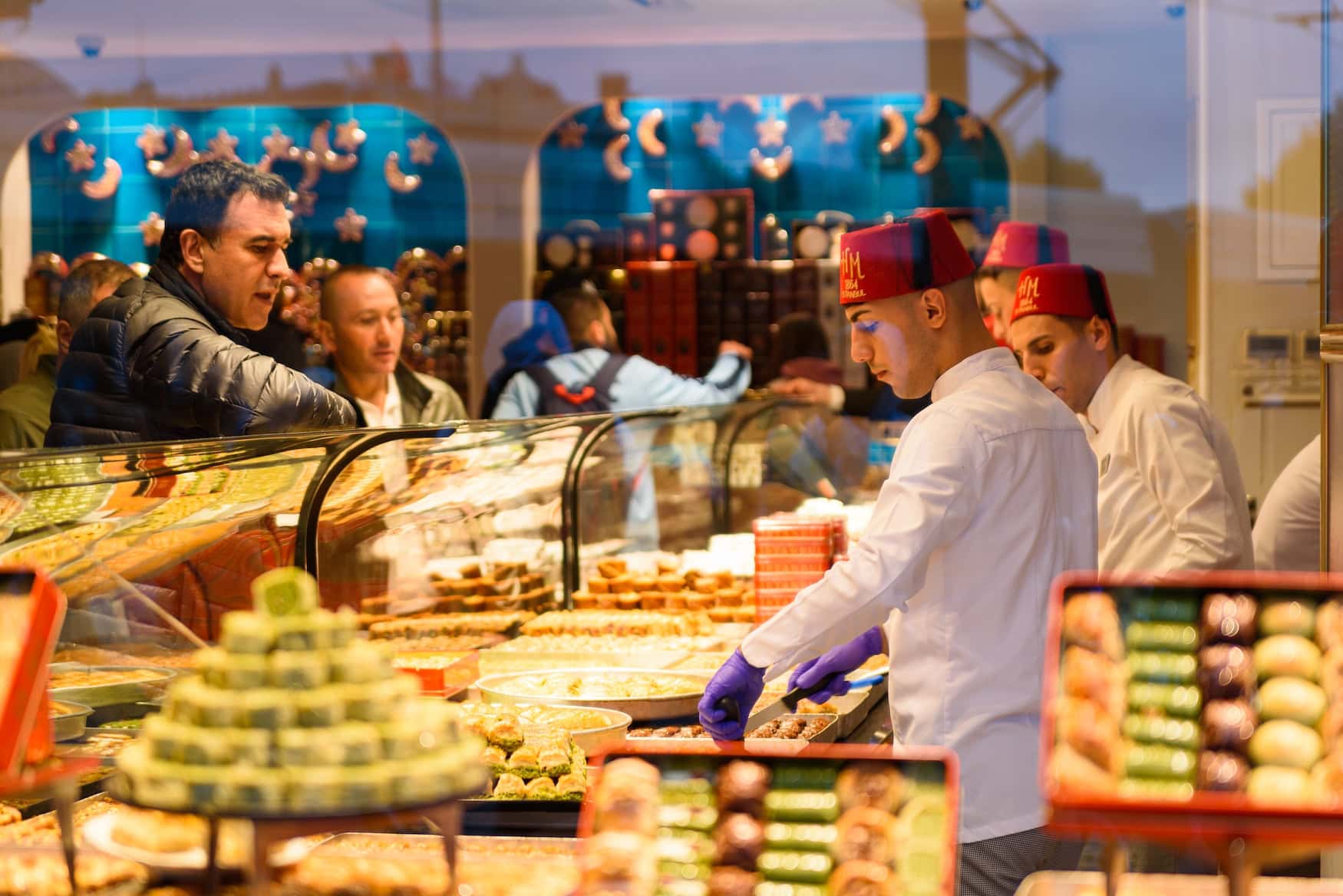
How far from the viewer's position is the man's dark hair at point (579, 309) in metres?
5.20

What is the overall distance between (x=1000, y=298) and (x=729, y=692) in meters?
3.09

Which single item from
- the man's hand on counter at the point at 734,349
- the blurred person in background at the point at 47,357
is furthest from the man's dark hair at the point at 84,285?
the man's hand on counter at the point at 734,349

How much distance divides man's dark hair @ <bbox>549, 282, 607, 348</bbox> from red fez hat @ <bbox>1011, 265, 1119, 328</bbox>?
1.68 m

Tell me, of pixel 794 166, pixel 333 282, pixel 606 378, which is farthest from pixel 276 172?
pixel 794 166

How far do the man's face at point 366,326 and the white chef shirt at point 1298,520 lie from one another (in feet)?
8.60

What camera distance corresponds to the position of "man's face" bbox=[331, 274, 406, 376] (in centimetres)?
400

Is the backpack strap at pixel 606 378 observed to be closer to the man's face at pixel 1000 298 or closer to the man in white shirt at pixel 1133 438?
the man's face at pixel 1000 298

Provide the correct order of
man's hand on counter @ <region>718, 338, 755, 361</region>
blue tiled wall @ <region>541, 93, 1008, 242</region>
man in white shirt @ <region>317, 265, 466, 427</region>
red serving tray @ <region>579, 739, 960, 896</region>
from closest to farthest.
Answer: red serving tray @ <region>579, 739, 960, 896</region> < man in white shirt @ <region>317, 265, 466, 427</region> < man's hand on counter @ <region>718, 338, 755, 361</region> < blue tiled wall @ <region>541, 93, 1008, 242</region>

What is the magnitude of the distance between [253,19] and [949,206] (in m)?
3.47

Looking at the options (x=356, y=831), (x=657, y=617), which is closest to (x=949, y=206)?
(x=657, y=617)

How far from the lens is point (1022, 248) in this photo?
209 inches

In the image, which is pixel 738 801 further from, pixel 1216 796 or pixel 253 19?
pixel 253 19

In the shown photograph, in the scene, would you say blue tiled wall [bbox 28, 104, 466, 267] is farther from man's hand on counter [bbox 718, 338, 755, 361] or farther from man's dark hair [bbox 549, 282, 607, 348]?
man's hand on counter [bbox 718, 338, 755, 361]

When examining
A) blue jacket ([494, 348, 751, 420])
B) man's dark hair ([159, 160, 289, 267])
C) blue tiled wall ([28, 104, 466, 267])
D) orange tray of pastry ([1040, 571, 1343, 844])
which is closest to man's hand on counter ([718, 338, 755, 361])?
blue jacket ([494, 348, 751, 420])
